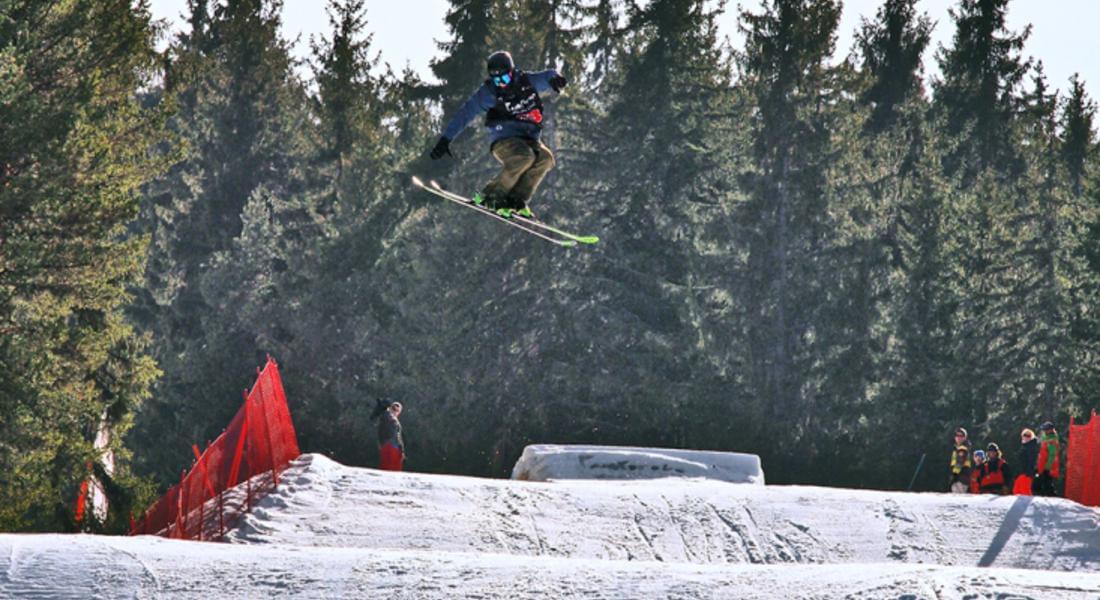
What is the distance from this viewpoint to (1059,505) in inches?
684

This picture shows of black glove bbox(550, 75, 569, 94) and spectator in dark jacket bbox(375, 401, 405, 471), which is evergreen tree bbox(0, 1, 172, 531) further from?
black glove bbox(550, 75, 569, 94)

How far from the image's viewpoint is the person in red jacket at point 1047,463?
1875 centimetres

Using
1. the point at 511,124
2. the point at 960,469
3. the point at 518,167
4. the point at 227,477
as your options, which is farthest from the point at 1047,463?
the point at 227,477

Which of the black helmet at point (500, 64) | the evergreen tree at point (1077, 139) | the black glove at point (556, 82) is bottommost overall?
the black glove at point (556, 82)

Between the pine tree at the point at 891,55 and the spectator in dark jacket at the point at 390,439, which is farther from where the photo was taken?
the pine tree at the point at 891,55

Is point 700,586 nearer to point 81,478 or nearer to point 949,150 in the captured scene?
point 81,478

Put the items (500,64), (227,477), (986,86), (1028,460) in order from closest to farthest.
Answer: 1. (500,64)
2. (227,477)
3. (1028,460)
4. (986,86)

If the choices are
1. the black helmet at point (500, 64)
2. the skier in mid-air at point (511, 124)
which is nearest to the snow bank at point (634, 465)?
the skier in mid-air at point (511, 124)

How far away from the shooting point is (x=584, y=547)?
A: 607 inches

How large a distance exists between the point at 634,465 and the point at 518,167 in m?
6.23

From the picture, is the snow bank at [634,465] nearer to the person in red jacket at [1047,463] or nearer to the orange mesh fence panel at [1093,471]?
the person in red jacket at [1047,463]

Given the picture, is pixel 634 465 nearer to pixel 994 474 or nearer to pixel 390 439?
pixel 390 439

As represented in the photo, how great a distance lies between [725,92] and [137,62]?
21.1 metres

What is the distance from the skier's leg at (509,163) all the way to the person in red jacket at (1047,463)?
286 inches
